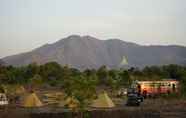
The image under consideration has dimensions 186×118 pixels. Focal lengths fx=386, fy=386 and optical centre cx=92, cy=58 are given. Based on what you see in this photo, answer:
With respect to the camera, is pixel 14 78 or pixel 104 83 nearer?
pixel 14 78

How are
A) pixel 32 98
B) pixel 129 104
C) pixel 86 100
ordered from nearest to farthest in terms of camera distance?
pixel 86 100 → pixel 32 98 → pixel 129 104

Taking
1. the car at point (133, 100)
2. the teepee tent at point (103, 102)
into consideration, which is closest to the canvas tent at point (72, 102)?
the teepee tent at point (103, 102)

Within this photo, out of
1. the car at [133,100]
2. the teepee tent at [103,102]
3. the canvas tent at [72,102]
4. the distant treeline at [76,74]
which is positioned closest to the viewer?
the canvas tent at [72,102]

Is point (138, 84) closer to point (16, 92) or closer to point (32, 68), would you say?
point (16, 92)

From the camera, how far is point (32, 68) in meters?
88.1

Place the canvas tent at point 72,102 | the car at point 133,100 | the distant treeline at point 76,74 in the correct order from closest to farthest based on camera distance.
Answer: the canvas tent at point 72,102, the car at point 133,100, the distant treeline at point 76,74

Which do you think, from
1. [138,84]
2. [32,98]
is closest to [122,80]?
[138,84]

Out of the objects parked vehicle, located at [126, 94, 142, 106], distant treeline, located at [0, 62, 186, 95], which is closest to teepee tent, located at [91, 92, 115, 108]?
parked vehicle, located at [126, 94, 142, 106]

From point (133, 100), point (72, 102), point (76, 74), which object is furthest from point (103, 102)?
point (76, 74)

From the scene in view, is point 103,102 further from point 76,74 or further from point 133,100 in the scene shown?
point 76,74

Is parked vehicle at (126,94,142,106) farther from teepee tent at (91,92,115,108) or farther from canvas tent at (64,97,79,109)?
canvas tent at (64,97,79,109)

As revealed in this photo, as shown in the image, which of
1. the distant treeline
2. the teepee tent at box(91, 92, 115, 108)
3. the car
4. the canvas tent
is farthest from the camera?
the distant treeline

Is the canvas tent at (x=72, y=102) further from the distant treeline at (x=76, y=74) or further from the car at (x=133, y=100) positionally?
the distant treeline at (x=76, y=74)

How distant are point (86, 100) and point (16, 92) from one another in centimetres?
2964
